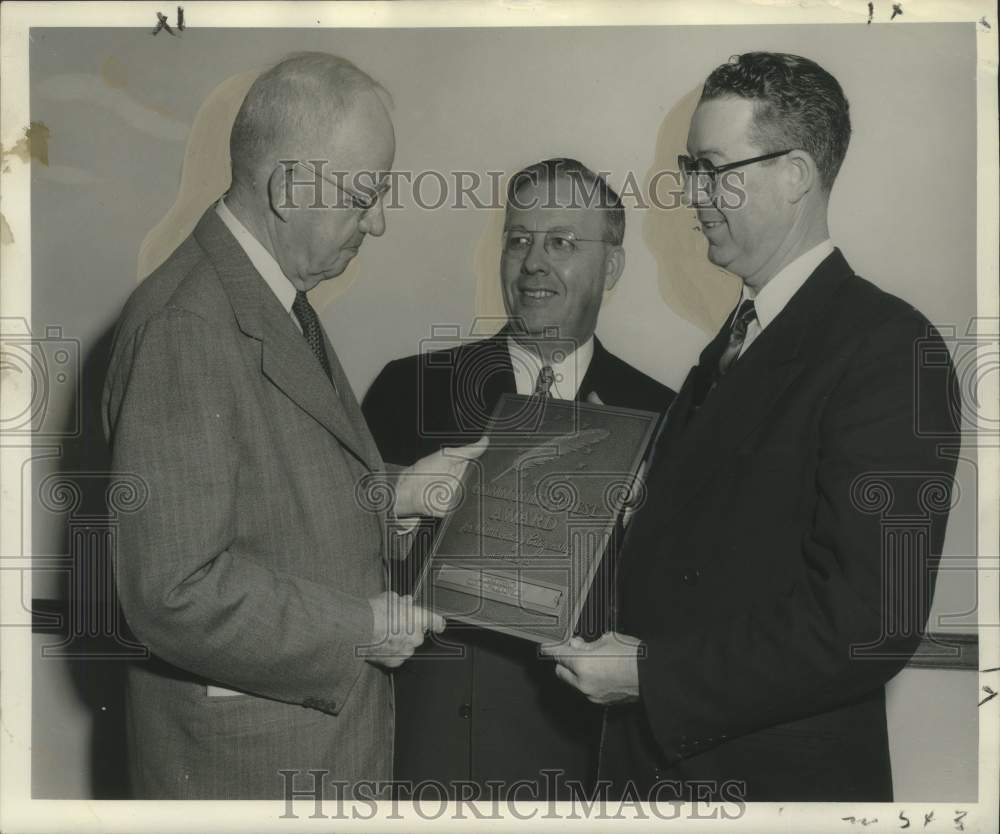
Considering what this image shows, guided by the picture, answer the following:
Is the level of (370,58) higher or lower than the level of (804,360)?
higher

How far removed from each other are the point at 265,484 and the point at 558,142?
97 centimetres

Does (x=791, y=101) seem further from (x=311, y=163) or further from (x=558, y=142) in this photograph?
(x=311, y=163)

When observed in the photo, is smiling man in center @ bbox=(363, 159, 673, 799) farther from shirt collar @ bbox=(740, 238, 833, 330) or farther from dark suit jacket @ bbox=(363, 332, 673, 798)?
shirt collar @ bbox=(740, 238, 833, 330)

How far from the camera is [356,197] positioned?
2223 mm

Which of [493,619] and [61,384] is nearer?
[493,619]

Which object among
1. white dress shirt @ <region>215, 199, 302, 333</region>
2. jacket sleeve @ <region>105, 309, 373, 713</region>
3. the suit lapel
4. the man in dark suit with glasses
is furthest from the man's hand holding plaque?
white dress shirt @ <region>215, 199, 302, 333</region>

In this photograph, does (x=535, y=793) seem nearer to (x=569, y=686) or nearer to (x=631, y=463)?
(x=569, y=686)

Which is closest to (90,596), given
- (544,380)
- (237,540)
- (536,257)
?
(237,540)

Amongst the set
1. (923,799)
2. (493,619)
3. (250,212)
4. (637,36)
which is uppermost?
(637,36)

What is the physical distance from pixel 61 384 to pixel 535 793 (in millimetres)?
1389

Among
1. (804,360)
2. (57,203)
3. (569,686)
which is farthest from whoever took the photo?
(57,203)

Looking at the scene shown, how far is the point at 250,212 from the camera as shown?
2.13 m

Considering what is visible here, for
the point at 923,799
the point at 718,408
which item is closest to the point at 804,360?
the point at 718,408

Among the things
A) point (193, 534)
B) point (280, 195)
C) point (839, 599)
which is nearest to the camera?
point (193, 534)
